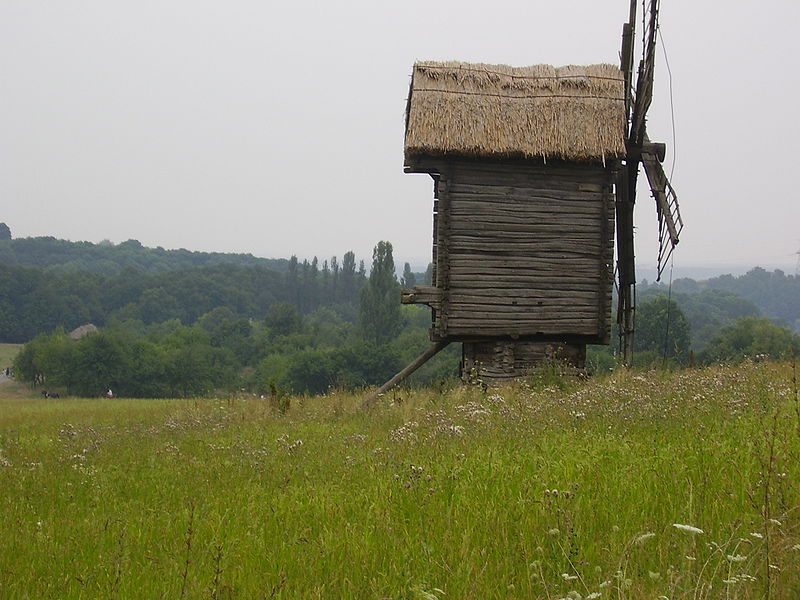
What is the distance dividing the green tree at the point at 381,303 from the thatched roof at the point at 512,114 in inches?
2848

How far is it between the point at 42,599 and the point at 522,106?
441 inches

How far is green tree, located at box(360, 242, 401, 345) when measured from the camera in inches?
3369

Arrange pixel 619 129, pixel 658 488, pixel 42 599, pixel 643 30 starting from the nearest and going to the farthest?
pixel 42 599 < pixel 658 488 < pixel 619 129 < pixel 643 30

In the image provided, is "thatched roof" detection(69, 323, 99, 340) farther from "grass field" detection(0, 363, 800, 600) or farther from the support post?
"grass field" detection(0, 363, 800, 600)

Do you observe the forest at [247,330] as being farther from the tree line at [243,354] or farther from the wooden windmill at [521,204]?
the wooden windmill at [521,204]

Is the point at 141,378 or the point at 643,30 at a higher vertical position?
the point at 643,30

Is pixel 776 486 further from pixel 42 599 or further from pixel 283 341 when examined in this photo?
pixel 283 341

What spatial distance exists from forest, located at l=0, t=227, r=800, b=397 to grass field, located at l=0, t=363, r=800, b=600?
5.33 m

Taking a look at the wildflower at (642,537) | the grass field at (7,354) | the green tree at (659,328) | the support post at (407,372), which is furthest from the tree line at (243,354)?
the wildflower at (642,537)

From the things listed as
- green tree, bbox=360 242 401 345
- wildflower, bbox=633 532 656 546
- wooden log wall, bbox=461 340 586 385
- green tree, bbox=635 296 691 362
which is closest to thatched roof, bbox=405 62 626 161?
wooden log wall, bbox=461 340 586 385

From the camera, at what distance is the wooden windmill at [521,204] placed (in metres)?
12.5

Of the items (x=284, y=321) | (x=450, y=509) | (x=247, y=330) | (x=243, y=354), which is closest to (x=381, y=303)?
(x=284, y=321)

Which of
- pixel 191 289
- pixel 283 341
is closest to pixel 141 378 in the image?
pixel 283 341

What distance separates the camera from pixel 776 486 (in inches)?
150
